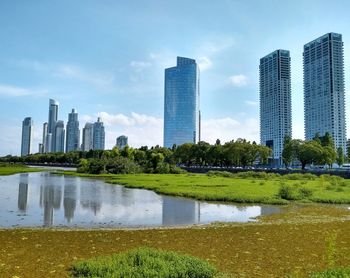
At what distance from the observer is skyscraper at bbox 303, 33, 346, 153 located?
535 feet

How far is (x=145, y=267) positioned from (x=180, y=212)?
698 inches

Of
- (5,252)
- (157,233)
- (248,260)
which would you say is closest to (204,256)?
(248,260)

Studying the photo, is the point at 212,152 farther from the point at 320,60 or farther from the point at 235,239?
the point at 235,239

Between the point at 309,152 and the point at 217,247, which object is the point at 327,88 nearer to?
the point at 309,152

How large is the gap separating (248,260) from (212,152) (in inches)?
4771

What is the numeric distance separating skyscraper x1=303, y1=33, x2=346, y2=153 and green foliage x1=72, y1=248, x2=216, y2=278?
16945 centimetres

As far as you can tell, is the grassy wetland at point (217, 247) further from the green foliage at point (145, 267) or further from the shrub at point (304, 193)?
the shrub at point (304, 193)

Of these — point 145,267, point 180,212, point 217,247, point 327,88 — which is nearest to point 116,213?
point 180,212

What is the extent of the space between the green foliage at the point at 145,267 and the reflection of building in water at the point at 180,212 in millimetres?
11638

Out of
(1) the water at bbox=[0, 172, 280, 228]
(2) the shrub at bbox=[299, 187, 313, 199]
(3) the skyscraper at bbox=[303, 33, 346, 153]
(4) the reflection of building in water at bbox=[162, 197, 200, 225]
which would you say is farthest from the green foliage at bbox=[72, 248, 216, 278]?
(3) the skyscraper at bbox=[303, 33, 346, 153]

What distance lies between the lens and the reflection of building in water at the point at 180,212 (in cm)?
2214

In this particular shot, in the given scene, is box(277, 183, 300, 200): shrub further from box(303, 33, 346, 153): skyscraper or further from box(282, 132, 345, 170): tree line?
box(303, 33, 346, 153): skyscraper

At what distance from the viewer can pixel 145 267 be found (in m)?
8.70

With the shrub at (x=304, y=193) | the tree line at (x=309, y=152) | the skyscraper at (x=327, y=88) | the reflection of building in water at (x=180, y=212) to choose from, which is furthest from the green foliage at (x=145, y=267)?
the skyscraper at (x=327, y=88)
